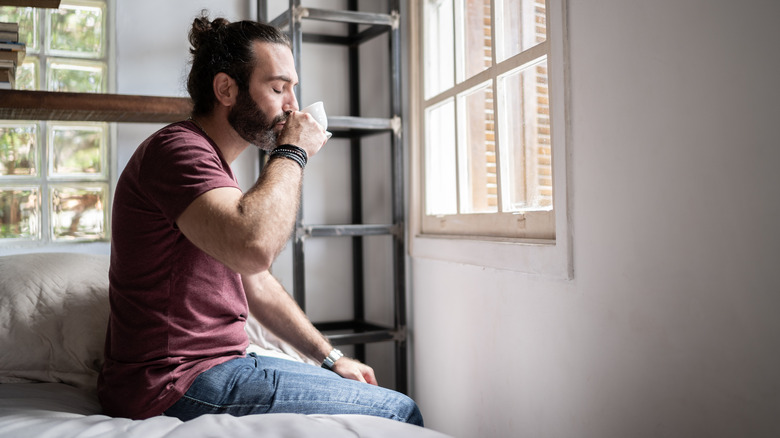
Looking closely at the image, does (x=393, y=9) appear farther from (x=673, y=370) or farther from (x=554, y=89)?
(x=673, y=370)

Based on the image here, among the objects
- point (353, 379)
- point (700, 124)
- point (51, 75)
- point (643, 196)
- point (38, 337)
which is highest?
point (51, 75)

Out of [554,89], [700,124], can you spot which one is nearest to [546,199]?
[554,89]

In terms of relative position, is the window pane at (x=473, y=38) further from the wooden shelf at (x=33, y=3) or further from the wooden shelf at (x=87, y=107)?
the wooden shelf at (x=33, y=3)

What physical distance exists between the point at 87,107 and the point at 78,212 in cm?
54

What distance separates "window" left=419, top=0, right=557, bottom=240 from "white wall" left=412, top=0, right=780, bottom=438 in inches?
7.7

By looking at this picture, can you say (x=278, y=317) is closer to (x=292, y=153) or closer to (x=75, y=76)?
(x=292, y=153)

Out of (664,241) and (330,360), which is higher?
(664,241)

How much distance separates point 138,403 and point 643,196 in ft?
3.50

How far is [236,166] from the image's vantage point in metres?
2.68

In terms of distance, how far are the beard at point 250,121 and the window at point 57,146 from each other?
49.7 inches

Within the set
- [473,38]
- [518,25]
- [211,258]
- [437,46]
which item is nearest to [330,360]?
[211,258]

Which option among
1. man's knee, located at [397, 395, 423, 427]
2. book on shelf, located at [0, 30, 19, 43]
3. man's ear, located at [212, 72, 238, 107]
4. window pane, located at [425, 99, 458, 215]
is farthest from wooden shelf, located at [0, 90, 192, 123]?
man's knee, located at [397, 395, 423, 427]

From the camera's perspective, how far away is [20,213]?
246 centimetres

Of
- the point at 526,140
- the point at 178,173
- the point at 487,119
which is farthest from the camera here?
the point at 487,119
